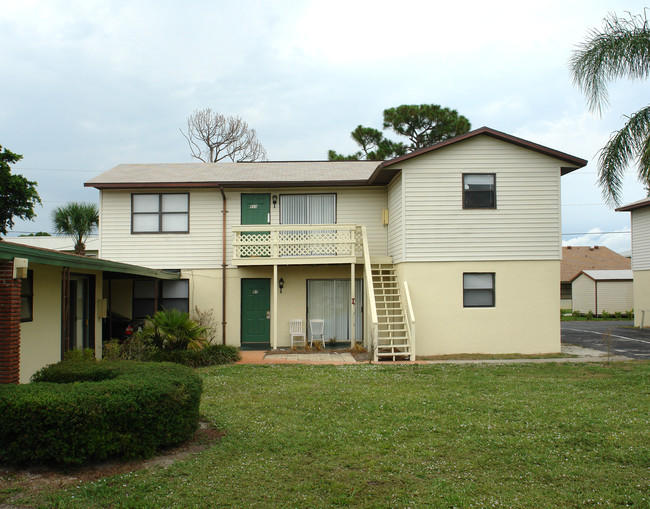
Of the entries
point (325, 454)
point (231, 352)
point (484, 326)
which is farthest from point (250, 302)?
point (325, 454)

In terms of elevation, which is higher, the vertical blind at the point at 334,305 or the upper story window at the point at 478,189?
the upper story window at the point at 478,189

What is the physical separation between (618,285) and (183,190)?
2817 centimetres

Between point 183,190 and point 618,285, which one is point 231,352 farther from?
point 618,285

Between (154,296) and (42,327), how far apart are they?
7.12m

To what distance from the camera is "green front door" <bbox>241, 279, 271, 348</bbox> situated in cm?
1728

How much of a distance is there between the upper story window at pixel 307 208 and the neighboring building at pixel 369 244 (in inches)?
1.3

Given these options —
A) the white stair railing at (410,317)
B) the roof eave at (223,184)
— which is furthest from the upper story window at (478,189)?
the roof eave at (223,184)

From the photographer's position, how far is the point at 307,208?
17719 millimetres

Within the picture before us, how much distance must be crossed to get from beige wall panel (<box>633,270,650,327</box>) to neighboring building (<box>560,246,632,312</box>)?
51.2 feet

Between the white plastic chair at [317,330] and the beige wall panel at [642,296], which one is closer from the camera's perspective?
the white plastic chair at [317,330]

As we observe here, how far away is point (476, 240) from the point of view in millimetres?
15438

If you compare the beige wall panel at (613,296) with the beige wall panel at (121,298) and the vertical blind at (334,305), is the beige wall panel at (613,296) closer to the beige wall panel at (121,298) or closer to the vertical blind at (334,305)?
the vertical blind at (334,305)

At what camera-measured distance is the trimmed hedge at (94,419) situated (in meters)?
5.65

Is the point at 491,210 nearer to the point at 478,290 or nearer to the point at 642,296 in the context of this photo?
the point at 478,290
